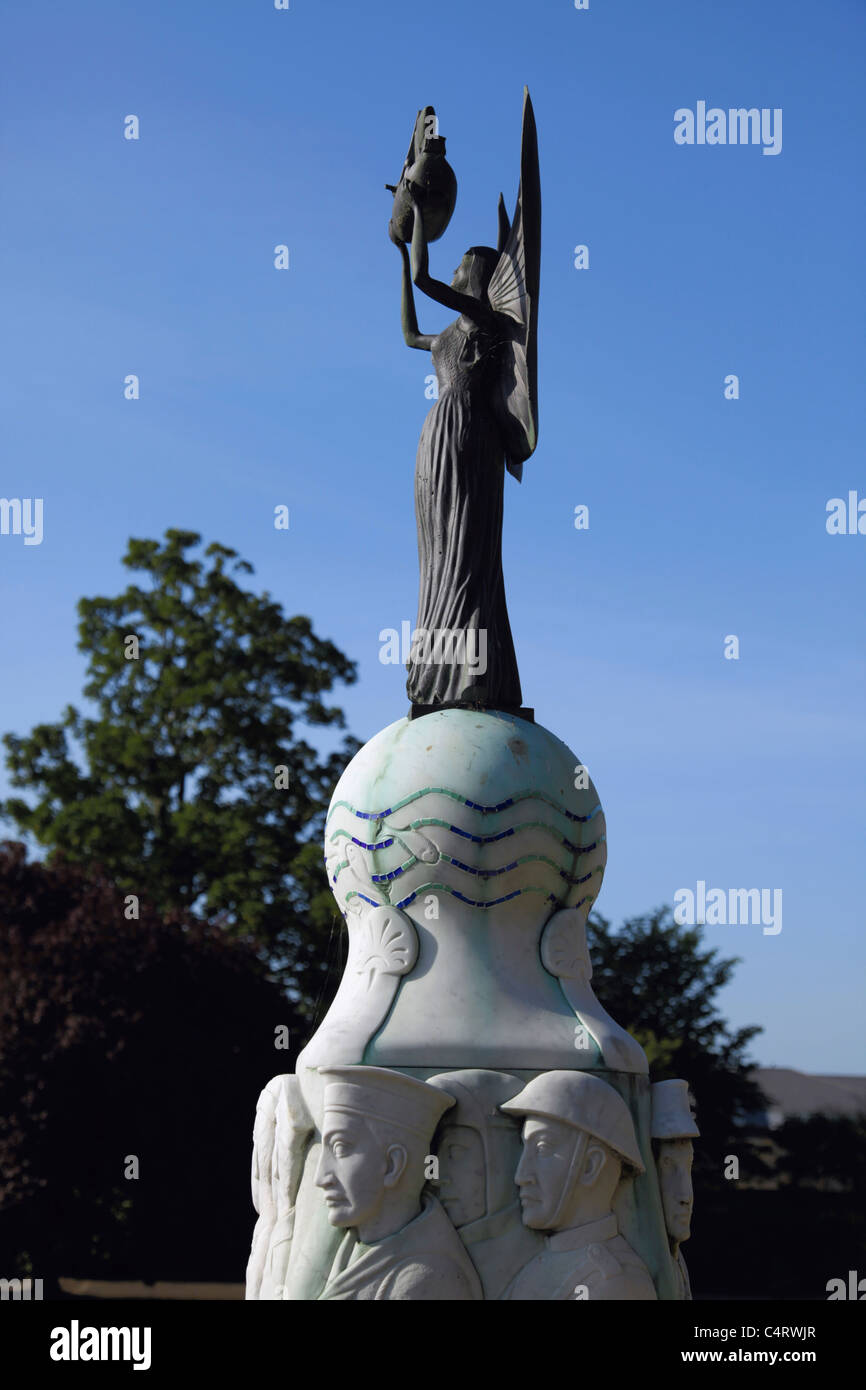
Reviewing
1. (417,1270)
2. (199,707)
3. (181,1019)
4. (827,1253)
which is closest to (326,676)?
(199,707)

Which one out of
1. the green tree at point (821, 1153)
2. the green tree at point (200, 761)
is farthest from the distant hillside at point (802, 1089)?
the green tree at point (200, 761)

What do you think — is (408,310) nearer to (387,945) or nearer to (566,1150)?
(387,945)

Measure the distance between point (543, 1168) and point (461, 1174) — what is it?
367 mm

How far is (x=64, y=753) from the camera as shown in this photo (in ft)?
85.7

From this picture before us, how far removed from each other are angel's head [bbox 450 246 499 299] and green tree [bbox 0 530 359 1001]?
14.8 meters

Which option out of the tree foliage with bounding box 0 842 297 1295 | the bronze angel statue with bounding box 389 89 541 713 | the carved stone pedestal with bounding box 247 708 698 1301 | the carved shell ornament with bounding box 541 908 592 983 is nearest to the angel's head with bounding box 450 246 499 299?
the bronze angel statue with bounding box 389 89 541 713

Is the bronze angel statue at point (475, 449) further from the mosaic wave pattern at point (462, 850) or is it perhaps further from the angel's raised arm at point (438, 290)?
the mosaic wave pattern at point (462, 850)

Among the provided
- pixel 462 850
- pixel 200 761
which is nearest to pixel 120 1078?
pixel 200 761

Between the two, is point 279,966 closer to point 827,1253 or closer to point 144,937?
point 144,937

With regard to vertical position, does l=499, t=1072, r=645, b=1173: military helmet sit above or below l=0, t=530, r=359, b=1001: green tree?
below

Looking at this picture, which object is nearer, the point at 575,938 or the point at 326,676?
the point at 575,938

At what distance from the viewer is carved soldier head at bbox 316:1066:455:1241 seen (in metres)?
7.51

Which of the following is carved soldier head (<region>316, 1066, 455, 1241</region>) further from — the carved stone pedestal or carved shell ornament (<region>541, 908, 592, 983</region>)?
carved shell ornament (<region>541, 908, 592, 983</region>)

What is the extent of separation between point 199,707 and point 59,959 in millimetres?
4832
